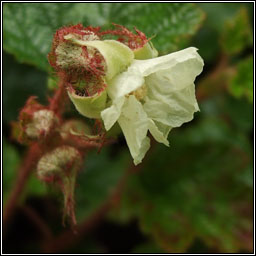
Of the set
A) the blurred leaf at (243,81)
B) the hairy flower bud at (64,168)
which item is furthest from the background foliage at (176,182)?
the hairy flower bud at (64,168)

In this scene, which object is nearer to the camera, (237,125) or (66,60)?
(66,60)

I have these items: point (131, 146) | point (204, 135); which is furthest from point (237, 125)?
point (131, 146)

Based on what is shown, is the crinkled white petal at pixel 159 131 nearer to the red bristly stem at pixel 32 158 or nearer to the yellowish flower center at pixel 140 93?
the yellowish flower center at pixel 140 93

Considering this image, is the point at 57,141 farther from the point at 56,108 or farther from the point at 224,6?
the point at 224,6

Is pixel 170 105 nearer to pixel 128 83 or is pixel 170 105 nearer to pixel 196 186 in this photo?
pixel 128 83

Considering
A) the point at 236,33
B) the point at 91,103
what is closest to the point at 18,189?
the point at 91,103

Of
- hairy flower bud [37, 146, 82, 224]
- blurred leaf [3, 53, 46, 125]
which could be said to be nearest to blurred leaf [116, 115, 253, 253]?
blurred leaf [3, 53, 46, 125]
